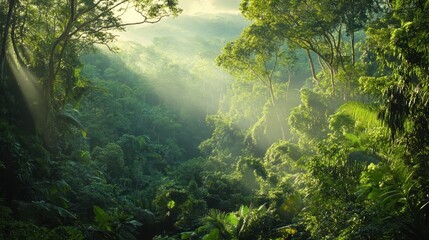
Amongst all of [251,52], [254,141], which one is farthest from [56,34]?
[254,141]

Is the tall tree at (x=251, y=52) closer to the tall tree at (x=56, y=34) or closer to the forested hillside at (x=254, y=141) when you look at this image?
the forested hillside at (x=254, y=141)

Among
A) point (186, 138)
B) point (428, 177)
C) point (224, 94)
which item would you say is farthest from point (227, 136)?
point (428, 177)

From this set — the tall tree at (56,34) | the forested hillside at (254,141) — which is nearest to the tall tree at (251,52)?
the forested hillside at (254,141)

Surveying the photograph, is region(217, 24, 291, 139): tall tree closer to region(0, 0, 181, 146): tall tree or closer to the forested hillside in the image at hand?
the forested hillside

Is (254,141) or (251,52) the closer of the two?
(251,52)

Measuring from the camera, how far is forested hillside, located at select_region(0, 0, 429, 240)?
6.88 metres

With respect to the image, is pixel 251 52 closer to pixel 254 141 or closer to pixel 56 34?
pixel 56 34

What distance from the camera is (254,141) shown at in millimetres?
35188

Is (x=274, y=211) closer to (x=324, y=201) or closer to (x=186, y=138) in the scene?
(x=324, y=201)

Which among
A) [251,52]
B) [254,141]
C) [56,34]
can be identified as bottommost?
[254,141]

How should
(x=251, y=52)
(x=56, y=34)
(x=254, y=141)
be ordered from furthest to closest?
(x=254, y=141), (x=251, y=52), (x=56, y=34)

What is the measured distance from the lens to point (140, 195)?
24281 millimetres

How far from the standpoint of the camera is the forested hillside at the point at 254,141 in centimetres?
688

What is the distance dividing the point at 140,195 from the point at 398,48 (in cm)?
2042
